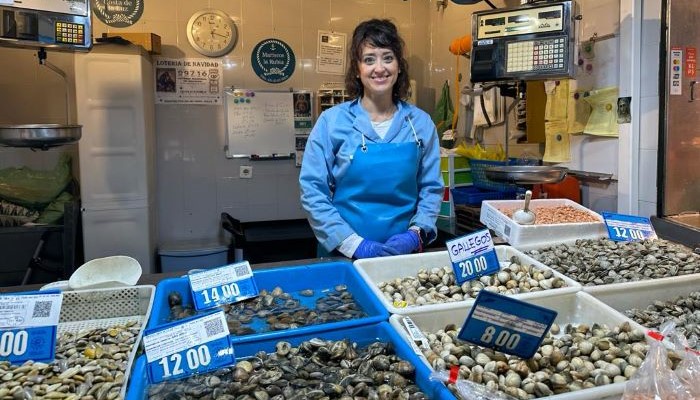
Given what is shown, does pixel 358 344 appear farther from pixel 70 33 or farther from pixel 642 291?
pixel 70 33

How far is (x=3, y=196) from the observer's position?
3344mm

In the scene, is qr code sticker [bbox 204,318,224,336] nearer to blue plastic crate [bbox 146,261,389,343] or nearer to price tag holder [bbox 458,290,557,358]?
blue plastic crate [bbox 146,261,389,343]

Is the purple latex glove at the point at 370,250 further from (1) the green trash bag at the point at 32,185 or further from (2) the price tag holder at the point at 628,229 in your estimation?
(1) the green trash bag at the point at 32,185

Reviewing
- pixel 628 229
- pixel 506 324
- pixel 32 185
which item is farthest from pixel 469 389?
pixel 32 185

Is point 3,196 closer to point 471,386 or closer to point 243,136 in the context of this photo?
point 243,136

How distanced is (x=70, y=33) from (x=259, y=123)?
1.97m

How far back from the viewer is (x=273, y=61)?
4293 millimetres

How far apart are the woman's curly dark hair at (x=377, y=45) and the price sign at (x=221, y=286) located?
3.08 ft

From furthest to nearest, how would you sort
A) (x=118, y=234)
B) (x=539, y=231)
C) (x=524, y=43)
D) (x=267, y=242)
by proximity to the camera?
(x=267, y=242) < (x=118, y=234) < (x=524, y=43) < (x=539, y=231)

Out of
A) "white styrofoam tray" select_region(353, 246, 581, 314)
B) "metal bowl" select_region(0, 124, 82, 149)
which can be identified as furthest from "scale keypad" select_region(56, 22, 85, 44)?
"white styrofoam tray" select_region(353, 246, 581, 314)

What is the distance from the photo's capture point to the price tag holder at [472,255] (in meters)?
1.44

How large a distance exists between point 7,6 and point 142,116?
1.36 metres

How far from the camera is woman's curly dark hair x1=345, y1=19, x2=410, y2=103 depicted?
1860mm

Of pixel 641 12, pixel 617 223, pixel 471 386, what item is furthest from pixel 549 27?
pixel 471 386
